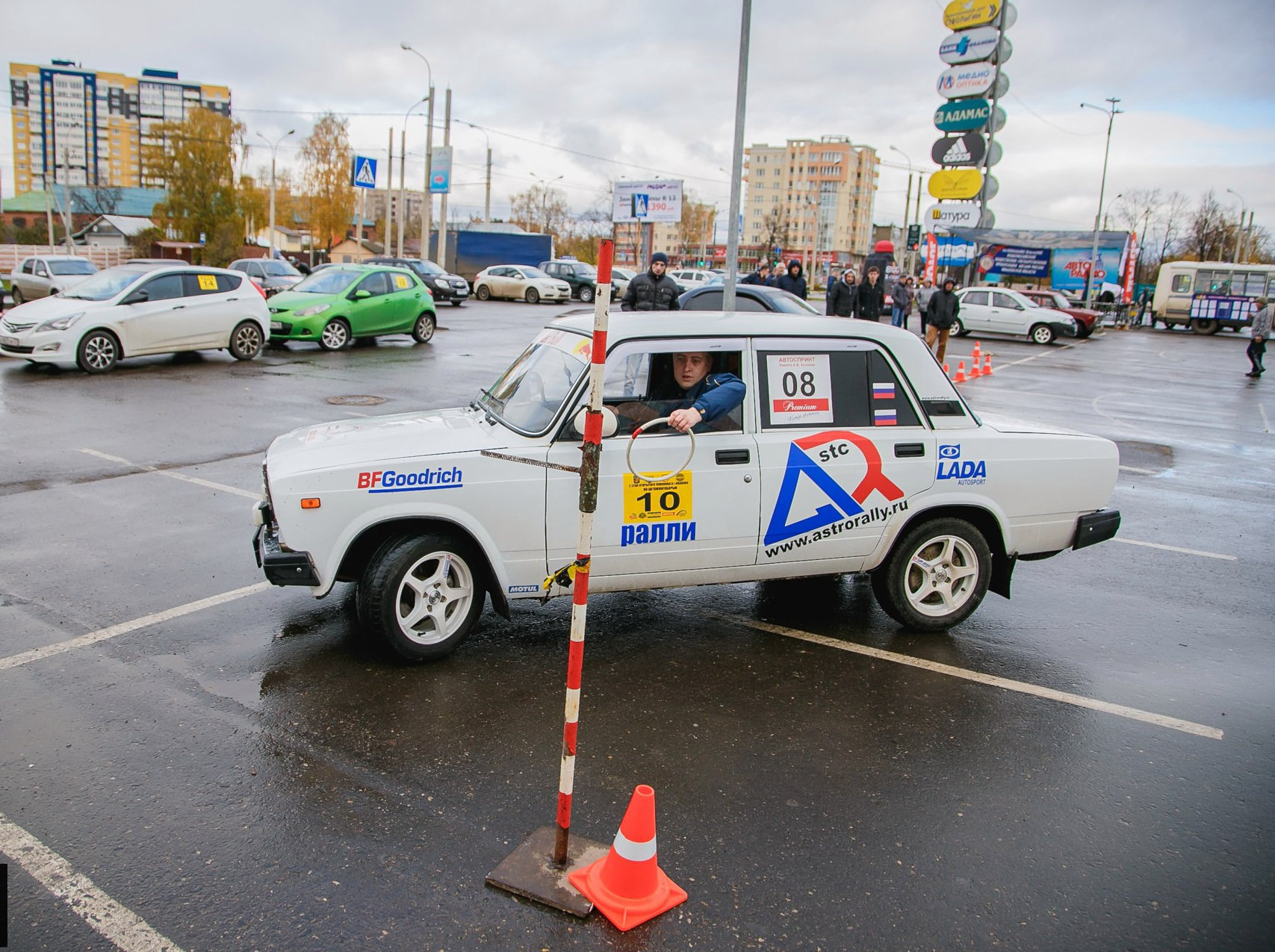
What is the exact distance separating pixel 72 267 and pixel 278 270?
6.74 meters

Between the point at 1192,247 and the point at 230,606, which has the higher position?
the point at 1192,247

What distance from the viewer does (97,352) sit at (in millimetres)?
14094

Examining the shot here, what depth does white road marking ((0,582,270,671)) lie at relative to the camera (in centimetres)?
459

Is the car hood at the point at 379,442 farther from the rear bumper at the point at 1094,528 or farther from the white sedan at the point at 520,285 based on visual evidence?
the white sedan at the point at 520,285

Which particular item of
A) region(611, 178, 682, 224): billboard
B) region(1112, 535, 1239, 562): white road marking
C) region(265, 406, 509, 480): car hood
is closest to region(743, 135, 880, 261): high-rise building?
region(611, 178, 682, 224): billboard

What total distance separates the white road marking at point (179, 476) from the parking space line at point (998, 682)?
4.55 meters

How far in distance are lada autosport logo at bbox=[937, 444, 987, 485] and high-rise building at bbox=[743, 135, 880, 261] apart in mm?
163773

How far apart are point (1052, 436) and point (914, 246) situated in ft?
129

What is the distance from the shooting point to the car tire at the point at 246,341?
16.2 m

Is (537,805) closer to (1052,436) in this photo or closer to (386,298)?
(1052,436)

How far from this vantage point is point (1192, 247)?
74.0 m

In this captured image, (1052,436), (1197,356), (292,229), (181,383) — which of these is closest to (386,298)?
(181,383)

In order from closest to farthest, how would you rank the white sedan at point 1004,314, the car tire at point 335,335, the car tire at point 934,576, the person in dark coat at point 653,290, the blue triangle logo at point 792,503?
the blue triangle logo at point 792,503
the car tire at point 934,576
the person in dark coat at point 653,290
the car tire at point 335,335
the white sedan at point 1004,314

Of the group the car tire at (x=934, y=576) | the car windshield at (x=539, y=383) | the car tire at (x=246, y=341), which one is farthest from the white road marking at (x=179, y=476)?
the car tire at (x=246, y=341)
